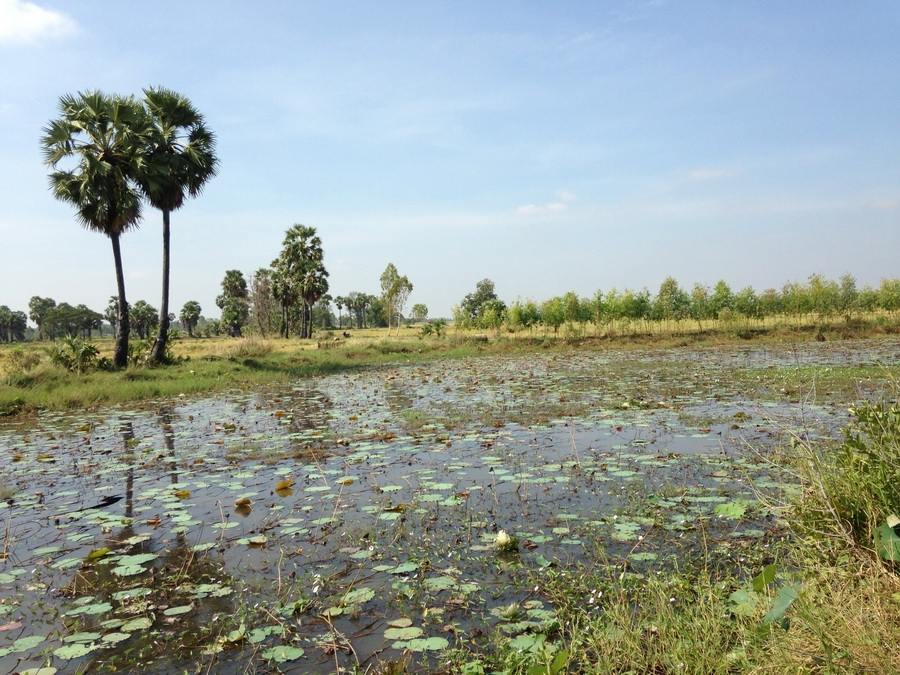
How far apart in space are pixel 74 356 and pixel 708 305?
38646 millimetres

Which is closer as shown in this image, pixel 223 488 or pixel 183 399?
pixel 223 488

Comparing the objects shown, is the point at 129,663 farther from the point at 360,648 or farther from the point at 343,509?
the point at 343,509

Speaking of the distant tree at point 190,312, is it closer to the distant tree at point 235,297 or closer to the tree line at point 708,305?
the distant tree at point 235,297

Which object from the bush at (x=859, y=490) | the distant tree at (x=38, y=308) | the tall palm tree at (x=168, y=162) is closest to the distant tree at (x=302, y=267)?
the tall palm tree at (x=168, y=162)

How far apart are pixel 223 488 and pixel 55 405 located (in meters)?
11.4

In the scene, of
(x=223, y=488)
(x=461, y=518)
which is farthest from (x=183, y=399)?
(x=461, y=518)

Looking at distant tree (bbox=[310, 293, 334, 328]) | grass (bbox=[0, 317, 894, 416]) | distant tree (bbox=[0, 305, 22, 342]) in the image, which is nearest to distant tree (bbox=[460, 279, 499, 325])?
distant tree (bbox=[310, 293, 334, 328])

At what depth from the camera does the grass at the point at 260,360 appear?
16.3m

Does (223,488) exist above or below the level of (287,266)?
below

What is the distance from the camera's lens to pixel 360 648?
11.3ft

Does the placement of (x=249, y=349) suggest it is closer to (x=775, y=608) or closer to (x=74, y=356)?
(x=74, y=356)

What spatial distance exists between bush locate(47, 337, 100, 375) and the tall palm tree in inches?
118

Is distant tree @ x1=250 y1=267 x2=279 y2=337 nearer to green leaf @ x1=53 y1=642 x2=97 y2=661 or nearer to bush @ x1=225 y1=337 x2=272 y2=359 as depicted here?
bush @ x1=225 y1=337 x2=272 y2=359

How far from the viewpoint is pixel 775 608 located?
2.42m
